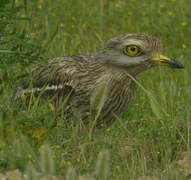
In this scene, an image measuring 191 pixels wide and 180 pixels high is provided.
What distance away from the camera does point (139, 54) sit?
6.16 meters

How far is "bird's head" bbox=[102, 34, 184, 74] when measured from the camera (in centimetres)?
612

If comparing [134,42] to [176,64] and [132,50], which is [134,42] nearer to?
[132,50]

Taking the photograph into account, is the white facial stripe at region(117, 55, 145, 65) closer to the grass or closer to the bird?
the bird

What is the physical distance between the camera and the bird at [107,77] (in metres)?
6.11

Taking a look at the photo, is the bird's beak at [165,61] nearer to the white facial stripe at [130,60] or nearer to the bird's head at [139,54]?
the bird's head at [139,54]

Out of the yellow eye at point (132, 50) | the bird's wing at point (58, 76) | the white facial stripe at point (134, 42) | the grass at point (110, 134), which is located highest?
the white facial stripe at point (134, 42)

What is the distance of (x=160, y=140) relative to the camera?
18.6ft

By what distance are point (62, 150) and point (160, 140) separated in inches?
37.6

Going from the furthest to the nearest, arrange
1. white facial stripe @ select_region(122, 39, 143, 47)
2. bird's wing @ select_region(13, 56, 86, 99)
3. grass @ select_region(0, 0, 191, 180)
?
bird's wing @ select_region(13, 56, 86, 99), white facial stripe @ select_region(122, 39, 143, 47), grass @ select_region(0, 0, 191, 180)

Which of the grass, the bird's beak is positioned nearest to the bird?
the bird's beak

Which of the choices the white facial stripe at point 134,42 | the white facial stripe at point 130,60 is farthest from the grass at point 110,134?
the white facial stripe at point 134,42

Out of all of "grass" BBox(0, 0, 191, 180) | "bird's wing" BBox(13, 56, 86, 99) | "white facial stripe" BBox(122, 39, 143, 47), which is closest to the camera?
"grass" BBox(0, 0, 191, 180)

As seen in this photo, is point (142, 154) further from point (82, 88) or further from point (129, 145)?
point (82, 88)

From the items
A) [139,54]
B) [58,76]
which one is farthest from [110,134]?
[58,76]
